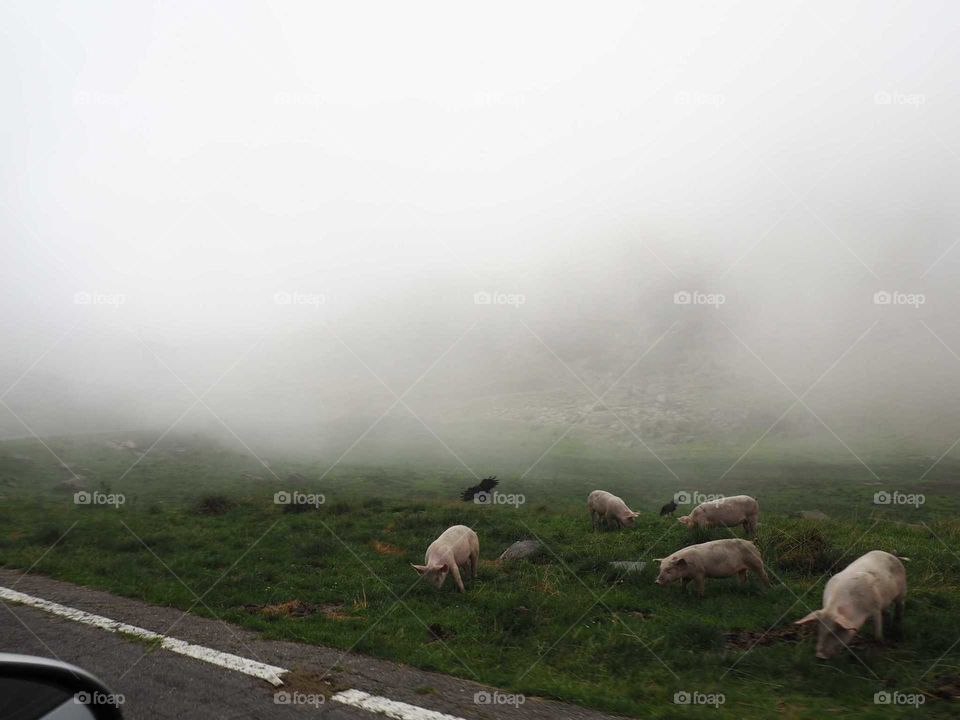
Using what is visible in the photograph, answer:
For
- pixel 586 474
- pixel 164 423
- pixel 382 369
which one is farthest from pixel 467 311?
pixel 586 474

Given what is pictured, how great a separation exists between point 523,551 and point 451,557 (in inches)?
144

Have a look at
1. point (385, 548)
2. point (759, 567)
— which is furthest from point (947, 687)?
point (385, 548)

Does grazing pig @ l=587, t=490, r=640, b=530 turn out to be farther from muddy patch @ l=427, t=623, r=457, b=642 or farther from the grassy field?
muddy patch @ l=427, t=623, r=457, b=642

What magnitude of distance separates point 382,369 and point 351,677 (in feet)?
476

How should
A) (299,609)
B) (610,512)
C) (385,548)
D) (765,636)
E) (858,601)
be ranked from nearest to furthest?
(858,601) < (765,636) < (299,609) < (385,548) < (610,512)

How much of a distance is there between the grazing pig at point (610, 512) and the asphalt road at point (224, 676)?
1259 centimetres

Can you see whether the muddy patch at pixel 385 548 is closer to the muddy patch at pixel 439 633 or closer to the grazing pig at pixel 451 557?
the grazing pig at pixel 451 557

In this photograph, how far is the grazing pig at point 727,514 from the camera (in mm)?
17438

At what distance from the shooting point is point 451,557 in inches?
510

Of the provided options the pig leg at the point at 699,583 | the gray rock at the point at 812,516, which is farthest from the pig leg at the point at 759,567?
the gray rock at the point at 812,516

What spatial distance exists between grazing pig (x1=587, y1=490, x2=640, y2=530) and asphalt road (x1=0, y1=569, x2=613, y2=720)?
1259 cm

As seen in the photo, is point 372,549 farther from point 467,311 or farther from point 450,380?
point 467,311

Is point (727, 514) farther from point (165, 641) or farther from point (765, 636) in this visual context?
point (165, 641)

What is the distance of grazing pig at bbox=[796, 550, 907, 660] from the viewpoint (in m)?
8.87
